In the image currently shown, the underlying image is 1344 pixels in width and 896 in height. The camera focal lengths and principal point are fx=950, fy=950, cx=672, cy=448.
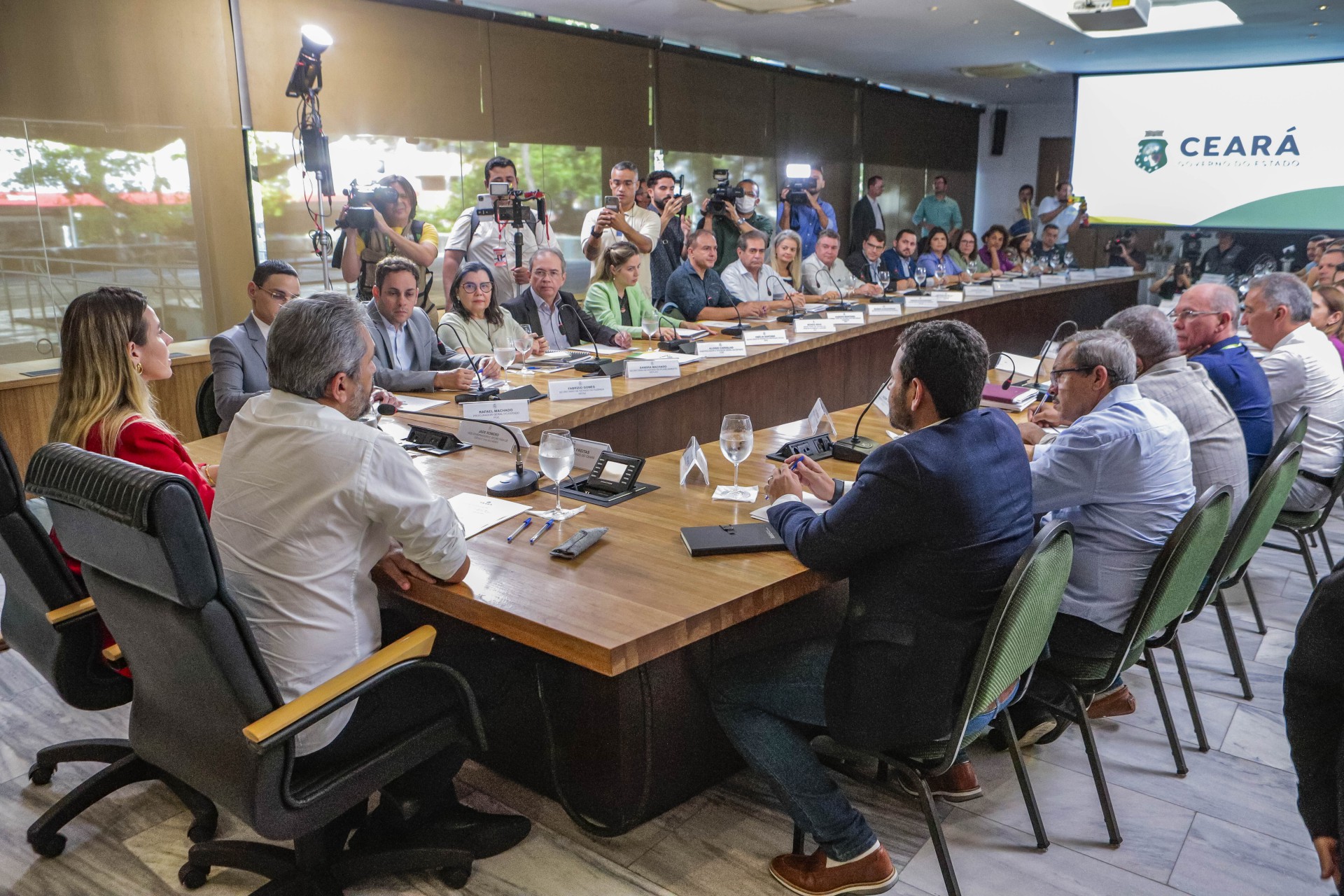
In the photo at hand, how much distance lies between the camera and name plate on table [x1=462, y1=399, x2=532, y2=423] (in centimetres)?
264

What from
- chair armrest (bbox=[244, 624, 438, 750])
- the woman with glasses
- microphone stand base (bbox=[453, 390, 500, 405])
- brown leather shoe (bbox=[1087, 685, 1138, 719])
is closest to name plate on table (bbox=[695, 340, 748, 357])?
the woman with glasses

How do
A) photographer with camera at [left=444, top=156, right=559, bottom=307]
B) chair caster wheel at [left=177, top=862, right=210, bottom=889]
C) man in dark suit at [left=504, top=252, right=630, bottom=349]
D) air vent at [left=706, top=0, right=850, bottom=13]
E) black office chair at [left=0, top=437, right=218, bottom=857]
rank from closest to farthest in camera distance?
black office chair at [left=0, top=437, right=218, bottom=857]
chair caster wheel at [left=177, top=862, right=210, bottom=889]
man in dark suit at [left=504, top=252, right=630, bottom=349]
photographer with camera at [left=444, top=156, right=559, bottom=307]
air vent at [left=706, top=0, right=850, bottom=13]

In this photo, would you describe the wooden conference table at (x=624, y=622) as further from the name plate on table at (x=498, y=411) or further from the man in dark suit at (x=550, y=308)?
the man in dark suit at (x=550, y=308)

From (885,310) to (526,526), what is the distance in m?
4.01

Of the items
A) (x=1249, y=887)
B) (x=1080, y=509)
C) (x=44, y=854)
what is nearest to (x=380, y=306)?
(x=44, y=854)

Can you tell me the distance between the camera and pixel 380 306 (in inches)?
132

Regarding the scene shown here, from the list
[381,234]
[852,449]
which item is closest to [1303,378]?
[852,449]

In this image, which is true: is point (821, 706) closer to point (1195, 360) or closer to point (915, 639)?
point (915, 639)

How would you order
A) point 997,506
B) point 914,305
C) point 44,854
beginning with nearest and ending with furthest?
1. point 997,506
2. point 44,854
3. point 914,305

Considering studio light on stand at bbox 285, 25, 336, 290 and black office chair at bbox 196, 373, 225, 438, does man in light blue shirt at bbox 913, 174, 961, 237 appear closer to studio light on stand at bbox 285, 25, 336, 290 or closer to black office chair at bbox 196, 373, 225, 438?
studio light on stand at bbox 285, 25, 336, 290

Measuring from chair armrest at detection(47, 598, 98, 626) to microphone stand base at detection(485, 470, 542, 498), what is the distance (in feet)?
2.56

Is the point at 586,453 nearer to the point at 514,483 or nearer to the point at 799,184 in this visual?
the point at 514,483

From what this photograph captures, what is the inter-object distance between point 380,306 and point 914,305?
3.40m

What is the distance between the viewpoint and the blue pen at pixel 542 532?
1836 millimetres
